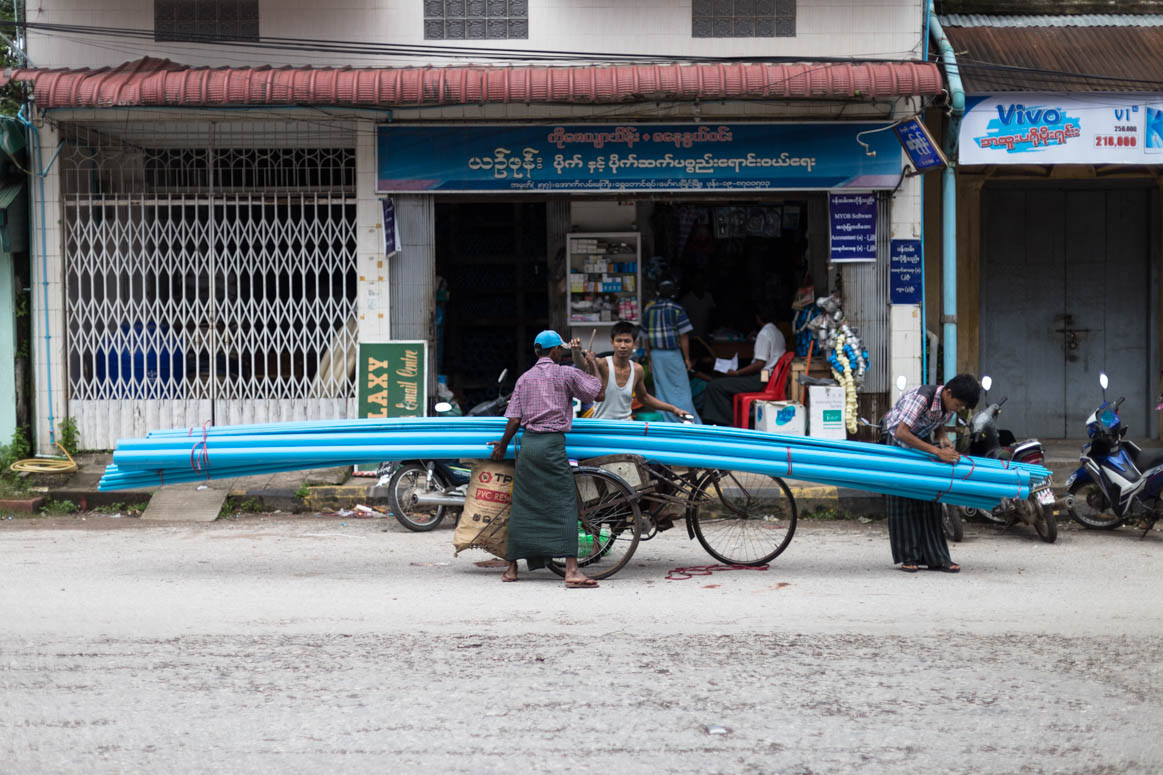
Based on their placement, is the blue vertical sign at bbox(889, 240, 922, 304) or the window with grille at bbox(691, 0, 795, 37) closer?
the window with grille at bbox(691, 0, 795, 37)

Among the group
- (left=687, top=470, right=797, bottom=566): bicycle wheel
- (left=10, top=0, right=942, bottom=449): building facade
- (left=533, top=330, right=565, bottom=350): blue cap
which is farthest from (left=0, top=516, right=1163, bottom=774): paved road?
(left=10, top=0, right=942, bottom=449): building facade

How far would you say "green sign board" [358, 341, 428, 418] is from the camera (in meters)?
11.5

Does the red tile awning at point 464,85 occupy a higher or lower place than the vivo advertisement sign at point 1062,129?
higher

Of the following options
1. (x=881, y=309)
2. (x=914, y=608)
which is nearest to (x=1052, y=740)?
(x=914, y=608)

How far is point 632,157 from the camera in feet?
37.4

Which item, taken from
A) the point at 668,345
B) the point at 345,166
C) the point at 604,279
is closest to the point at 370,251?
the point at 345,166

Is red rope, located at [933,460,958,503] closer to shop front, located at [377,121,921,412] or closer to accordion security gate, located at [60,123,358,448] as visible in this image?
shop front, located at [377,121,921,412]

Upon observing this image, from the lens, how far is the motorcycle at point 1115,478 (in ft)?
30.1

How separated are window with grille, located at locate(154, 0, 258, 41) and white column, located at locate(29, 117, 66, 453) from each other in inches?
56.6

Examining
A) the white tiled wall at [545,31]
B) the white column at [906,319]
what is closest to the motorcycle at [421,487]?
the white tiled wall at [545,31]

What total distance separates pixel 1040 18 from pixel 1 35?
10.2m

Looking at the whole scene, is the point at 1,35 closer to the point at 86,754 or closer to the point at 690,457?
the point at 690,457

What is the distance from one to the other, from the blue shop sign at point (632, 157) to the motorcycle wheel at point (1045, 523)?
3646 millimetres

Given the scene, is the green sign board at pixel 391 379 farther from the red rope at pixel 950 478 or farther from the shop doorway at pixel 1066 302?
the shop doorway at pixel 1066 302
